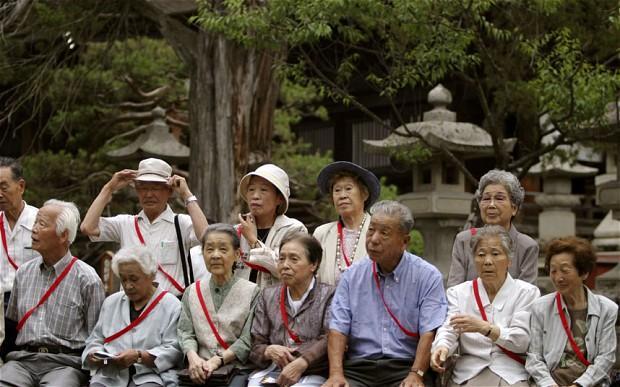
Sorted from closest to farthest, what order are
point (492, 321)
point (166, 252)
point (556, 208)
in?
point (492, 321) → point (166, 252) → point (556, 208)

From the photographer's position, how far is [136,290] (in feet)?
19.0

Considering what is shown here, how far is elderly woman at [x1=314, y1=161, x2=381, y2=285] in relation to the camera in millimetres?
6012

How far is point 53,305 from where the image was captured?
601 centimetres

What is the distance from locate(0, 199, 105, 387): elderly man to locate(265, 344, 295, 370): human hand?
1231 mm

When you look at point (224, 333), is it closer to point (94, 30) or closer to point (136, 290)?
point (136, 290)

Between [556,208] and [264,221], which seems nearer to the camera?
[264,221]

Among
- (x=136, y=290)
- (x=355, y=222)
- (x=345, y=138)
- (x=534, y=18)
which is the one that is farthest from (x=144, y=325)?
(x=345, y=138)

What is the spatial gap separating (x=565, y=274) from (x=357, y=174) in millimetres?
1470

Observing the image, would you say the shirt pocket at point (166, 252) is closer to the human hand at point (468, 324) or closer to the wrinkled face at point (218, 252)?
the wrinkled face at point (218, 252)

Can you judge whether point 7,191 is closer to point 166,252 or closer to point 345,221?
point 166,252

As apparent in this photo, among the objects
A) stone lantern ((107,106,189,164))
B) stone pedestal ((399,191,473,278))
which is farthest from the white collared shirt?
stone lantern ((107,106,189,164))

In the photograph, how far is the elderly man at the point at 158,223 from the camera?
A: 249 inches

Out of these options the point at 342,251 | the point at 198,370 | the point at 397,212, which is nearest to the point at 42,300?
the point at 198,370

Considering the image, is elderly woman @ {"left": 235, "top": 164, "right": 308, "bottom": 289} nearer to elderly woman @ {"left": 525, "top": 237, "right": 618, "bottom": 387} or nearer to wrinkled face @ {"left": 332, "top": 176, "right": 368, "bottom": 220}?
wrinkled face @ {"left": 332, "top": 176, "right": 368, "bottom": 220}
